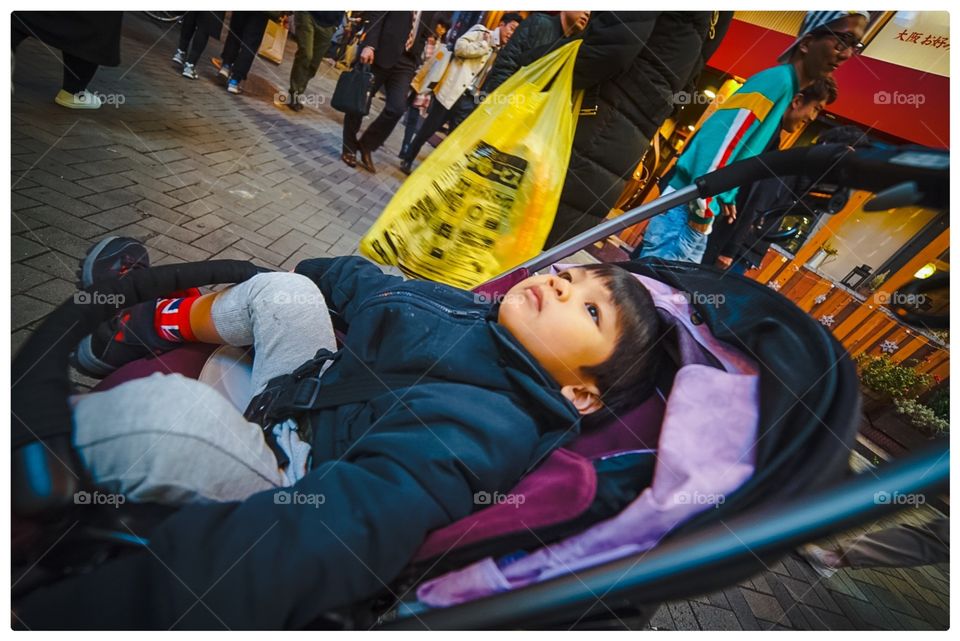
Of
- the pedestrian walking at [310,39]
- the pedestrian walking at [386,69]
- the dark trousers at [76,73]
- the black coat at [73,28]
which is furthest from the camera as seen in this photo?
the pedestrian walking at [310,39]

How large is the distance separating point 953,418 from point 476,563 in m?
1.03

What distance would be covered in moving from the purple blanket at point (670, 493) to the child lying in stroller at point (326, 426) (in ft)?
0.44

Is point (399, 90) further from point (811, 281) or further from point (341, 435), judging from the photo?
point (811, 281)

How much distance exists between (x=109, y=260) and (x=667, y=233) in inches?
92.7

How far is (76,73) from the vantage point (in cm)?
298

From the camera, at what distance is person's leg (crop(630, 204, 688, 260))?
227 cm

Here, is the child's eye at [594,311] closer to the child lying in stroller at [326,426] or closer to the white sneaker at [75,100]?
the child lying in stroller at [326,426]

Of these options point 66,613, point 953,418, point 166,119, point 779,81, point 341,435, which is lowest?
point 166,119

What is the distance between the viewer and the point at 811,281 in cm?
529

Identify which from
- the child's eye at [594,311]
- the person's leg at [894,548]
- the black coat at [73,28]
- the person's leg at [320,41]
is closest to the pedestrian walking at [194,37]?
the person's leg at [320,41]

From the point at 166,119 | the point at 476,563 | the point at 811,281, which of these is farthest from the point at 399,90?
the point at 811,281

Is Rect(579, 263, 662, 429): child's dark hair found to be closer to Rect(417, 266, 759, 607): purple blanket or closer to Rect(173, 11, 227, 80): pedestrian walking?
Rect(417, 266, 759, 607): purple blanket

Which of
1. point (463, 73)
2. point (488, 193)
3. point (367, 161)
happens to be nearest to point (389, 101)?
point (367, 161)

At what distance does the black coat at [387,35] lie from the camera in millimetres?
4133
